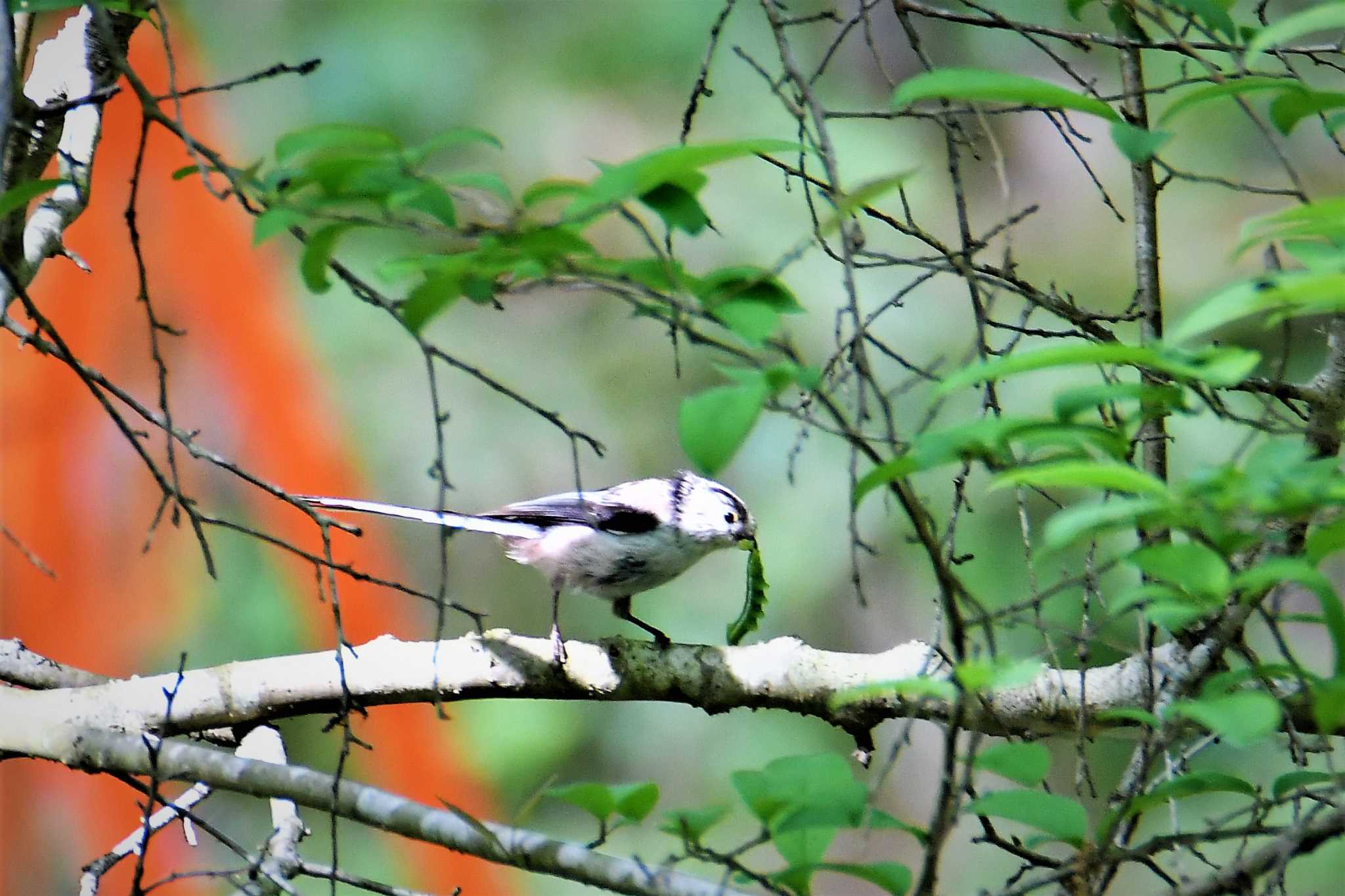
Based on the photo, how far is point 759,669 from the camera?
1579 millimetres

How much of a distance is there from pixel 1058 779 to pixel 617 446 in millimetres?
1856

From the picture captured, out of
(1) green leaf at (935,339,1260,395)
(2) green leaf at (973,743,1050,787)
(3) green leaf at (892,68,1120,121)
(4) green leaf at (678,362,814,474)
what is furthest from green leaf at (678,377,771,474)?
(2) green leaf at (973,743,1050,787)

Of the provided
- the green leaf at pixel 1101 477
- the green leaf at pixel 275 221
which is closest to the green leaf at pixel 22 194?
the green leaf at pixel 275 221

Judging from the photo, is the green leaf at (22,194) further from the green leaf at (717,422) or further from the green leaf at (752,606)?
the green leaf at (752,606)

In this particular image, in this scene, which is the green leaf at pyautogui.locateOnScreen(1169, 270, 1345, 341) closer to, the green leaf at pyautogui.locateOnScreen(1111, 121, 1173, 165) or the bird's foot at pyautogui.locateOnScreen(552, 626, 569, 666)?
the green leaf at pyautogui.locateOnScreen(1111, 121, 1173, 165)

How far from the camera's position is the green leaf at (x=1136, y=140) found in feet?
Answer: 2.84

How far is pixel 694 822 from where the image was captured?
841mm

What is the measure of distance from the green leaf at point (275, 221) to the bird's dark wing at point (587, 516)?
143 cm

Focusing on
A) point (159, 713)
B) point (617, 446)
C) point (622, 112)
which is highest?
point (622, 112)

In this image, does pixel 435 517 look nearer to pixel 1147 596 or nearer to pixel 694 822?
pixel 694 822

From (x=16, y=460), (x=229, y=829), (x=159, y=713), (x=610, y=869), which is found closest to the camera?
(x=610, y=869)

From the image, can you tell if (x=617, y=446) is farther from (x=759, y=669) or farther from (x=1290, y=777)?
(x=1290, y=777)

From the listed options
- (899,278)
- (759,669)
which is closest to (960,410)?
(899,278)

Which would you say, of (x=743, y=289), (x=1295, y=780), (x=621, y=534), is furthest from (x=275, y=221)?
(x=621, y=534)
